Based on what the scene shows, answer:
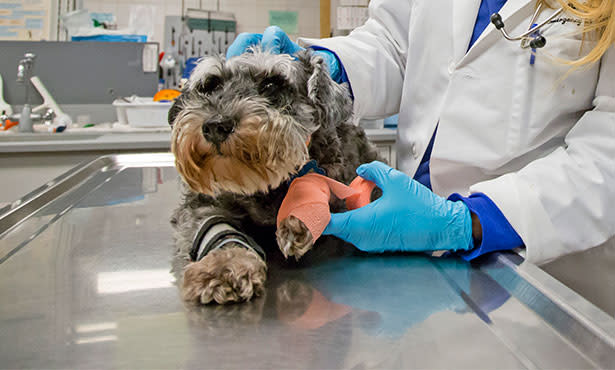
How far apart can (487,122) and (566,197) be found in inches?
13.0

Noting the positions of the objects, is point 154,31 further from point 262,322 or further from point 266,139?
point 262,322

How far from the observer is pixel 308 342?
777 mm

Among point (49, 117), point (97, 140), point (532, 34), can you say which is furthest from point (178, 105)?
point (49, 117)

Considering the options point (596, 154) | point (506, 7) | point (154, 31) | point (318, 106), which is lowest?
point (596, 154)

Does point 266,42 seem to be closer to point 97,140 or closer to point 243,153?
point 243,153

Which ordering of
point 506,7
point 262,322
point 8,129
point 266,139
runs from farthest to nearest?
point 8,129, point 506,7, point 266,139, point 262,322

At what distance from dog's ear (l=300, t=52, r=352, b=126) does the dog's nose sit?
0.90ft

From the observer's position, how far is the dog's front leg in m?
0.92

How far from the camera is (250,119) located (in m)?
1.05

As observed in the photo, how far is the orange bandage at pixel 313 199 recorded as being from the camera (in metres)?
1.08

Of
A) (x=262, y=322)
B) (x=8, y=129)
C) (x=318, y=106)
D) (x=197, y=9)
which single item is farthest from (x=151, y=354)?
(x=197, y=9)

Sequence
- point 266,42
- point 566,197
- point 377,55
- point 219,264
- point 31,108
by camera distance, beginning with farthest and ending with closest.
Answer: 1. point 31,108
2. point 377,55
3. point 266,42
4. point 566,197
5. point 219,264

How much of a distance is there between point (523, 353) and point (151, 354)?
57cm

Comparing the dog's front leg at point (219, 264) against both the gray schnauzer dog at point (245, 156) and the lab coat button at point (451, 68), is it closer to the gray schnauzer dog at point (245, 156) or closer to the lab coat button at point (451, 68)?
the gray schnauzer dog at point (245, 156)
